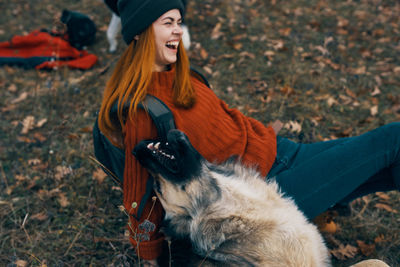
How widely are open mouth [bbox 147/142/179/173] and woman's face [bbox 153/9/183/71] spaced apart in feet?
2.19

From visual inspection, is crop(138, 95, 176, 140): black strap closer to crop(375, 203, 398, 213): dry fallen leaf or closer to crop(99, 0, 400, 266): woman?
crop(99, 0, 400, 266): woman

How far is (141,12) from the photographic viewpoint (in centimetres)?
192

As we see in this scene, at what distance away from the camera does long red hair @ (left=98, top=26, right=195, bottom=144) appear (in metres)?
1.89

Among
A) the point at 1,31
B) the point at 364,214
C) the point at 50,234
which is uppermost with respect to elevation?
the point at 1,31

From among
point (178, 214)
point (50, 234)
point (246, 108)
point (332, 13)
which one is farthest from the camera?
point (332, 13)

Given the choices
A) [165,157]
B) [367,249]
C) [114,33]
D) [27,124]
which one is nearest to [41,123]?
[27,124]

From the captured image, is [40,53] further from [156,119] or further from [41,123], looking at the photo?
[156,119]

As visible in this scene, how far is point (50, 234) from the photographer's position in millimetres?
2744

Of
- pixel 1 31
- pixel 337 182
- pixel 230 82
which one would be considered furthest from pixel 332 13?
pixel 1 31

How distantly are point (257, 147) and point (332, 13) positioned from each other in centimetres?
538

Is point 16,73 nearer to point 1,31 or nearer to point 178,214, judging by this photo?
point 1,31

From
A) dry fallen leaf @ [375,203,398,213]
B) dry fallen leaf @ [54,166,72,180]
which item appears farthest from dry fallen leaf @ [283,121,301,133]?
dry fallen leaf @ [54,166,72,180]

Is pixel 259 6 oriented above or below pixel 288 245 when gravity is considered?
below

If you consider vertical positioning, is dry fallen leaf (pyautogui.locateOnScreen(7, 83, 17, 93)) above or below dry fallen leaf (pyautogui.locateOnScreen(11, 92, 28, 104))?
above
